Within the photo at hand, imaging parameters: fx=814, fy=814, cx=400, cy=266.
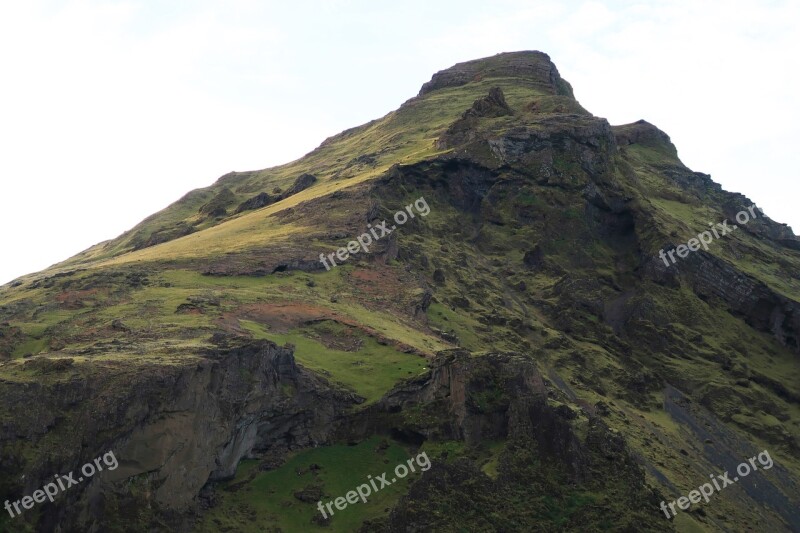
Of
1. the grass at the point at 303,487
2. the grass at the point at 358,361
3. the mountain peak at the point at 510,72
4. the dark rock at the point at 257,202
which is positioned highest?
the mountain peak at the point at 510,72

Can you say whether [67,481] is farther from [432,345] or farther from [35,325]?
[432,345]

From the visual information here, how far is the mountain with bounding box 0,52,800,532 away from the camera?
55250mm

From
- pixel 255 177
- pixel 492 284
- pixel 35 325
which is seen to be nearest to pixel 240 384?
pixel 35 325

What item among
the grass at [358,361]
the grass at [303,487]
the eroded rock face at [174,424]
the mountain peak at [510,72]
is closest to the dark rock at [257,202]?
the grass at [358,361]

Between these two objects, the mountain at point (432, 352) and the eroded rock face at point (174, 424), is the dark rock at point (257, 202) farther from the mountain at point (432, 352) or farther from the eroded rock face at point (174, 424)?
the eroded rock face at point (174, 424)

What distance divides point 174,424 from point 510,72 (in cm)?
15106

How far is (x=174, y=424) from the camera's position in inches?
2191

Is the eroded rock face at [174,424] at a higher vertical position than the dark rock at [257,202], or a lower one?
lower

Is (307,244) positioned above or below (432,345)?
above

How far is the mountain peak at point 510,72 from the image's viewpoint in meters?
187

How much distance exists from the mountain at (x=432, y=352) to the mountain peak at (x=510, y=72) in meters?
16.4

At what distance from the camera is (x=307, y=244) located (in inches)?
4102

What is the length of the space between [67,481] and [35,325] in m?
30.1

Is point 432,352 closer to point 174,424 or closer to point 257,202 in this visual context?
point 174,424
